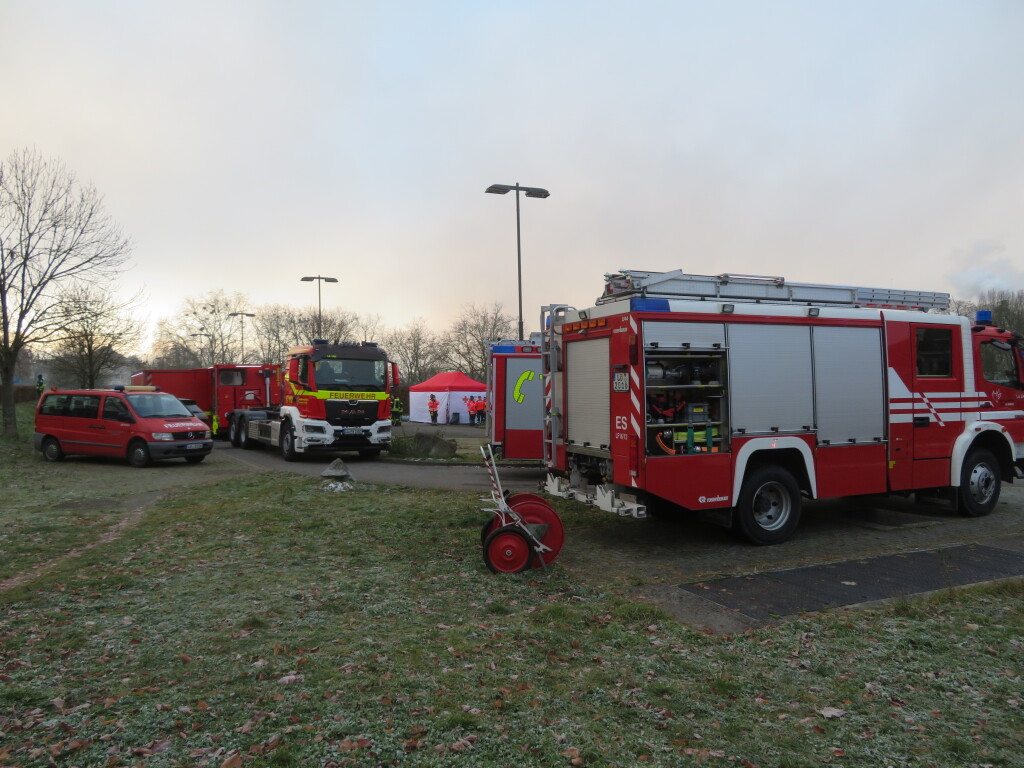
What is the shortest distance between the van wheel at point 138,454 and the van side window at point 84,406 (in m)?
1.66

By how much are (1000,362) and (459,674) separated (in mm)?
9961

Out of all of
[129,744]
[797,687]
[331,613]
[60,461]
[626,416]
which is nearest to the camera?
[129,744]

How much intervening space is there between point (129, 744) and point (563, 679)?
2510 millimetres

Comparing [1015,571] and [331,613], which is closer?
[331,613]

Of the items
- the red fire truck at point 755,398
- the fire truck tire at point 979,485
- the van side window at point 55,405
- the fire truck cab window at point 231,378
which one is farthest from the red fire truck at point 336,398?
the fire truck tire at point 979,485

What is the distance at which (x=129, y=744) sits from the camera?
3.65 meters

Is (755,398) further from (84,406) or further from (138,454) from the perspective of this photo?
(84,406)

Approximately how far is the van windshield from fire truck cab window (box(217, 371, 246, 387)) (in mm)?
7927

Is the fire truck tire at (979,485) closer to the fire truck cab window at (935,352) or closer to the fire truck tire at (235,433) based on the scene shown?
the fire truck cab window at (935,352)

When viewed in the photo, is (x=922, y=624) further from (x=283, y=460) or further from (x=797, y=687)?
(x=283, y=460)

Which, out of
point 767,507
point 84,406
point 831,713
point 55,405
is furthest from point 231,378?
point 831,713

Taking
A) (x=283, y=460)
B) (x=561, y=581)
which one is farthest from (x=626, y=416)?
(x=283, y=460)

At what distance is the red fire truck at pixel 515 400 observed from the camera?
14594 mm

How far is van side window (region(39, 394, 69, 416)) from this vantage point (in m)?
19.1
